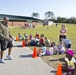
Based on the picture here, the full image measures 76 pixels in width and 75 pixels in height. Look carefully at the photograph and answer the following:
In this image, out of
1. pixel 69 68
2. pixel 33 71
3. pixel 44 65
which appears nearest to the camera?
pixel 69 68

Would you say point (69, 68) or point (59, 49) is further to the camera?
point (59, 49)

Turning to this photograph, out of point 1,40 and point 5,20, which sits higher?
point 5,20

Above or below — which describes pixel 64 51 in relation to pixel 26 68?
above

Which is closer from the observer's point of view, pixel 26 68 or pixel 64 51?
pixel 26 68

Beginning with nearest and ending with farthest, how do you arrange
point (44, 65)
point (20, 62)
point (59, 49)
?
point (44, 65) → point (20, 62) → point (59, 49)

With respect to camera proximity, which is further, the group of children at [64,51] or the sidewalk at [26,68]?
the sidewalk at [26,68]

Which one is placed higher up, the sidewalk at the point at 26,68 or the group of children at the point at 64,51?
the group of children at the point at 64,51

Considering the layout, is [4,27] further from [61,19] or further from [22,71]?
[61,19]

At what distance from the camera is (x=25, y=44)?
16484 mm

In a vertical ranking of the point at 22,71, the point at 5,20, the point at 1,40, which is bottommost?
the point at 22,71

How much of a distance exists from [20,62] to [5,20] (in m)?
1.90

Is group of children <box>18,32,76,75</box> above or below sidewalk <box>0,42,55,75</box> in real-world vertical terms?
above

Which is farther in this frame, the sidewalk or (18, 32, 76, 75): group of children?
the sidewalk

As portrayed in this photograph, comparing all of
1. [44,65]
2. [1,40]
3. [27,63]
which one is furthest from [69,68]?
[1,40]
